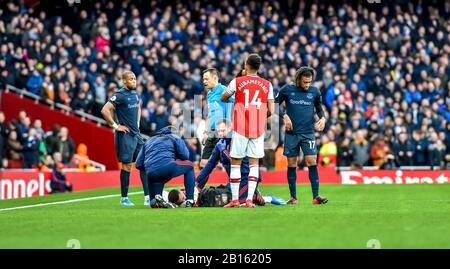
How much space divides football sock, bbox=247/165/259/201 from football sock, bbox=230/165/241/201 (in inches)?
6.3

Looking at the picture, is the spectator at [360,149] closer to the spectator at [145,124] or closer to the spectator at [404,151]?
the spectator at [404,151]

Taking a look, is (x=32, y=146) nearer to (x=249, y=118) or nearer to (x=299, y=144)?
(x=299, y=144)

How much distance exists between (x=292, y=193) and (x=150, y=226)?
510 centimetres

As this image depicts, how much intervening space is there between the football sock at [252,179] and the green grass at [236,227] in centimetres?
41

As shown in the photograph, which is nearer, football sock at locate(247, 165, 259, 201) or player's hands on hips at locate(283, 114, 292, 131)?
football sock at locate(247, 165, 259, 201)

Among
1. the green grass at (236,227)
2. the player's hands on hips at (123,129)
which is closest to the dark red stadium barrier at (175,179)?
the player's hands on hips at (123,129)

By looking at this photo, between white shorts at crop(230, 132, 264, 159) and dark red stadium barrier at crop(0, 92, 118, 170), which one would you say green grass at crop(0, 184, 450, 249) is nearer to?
white shorts at crop(230, 132, 264, 159)

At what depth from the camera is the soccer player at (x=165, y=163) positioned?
14.9 metres

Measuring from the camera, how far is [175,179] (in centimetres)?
2844

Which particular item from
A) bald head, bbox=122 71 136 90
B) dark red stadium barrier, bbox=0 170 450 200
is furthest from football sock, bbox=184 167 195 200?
dark red stadium barrier, bbox=0 170 450 200

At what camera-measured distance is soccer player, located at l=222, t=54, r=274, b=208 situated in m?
14.4

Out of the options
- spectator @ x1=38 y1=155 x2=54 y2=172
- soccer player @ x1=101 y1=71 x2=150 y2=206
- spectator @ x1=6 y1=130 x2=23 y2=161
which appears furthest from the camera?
spectator @ x1=6 y1=130 x2=23 y2=161

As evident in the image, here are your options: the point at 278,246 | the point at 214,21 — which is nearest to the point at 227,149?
the point at 278,246

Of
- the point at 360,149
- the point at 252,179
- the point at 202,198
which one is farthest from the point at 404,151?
the point at 252,179
